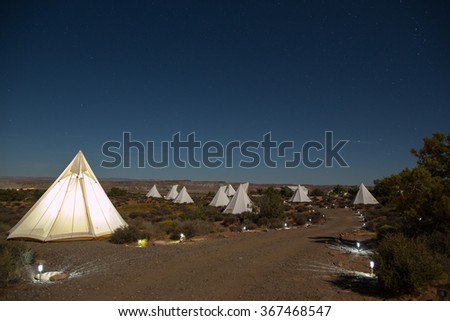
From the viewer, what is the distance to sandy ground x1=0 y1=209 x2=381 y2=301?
5.05 m

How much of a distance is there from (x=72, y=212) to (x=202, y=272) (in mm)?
5996

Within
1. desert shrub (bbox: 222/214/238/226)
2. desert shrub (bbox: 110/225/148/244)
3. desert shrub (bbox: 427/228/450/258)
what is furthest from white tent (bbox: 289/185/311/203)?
desert shrub (bbox: 427/228/450/258)

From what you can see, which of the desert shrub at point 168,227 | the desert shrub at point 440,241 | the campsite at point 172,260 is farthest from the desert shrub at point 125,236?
the desert shrub at point 440,241

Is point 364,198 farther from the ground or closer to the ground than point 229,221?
farther from the ground

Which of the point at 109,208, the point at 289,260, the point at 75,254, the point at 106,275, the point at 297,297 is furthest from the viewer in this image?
the point at 109,208

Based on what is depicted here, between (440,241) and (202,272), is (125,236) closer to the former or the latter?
(202,272)

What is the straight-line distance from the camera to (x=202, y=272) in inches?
248

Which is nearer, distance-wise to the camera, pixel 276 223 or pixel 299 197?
pixel 276 223

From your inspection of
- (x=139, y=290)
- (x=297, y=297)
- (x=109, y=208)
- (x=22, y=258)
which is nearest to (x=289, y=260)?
(x=297, y=297)

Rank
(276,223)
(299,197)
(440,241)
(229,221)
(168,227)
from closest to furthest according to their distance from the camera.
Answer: (440,241) → (168,227) → (276,223) → (229,221) → (299,197)

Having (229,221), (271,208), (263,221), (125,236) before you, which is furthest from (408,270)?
(229,221)

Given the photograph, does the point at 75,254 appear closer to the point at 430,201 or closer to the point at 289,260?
the point at 289,260

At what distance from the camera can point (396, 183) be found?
7.66 m
